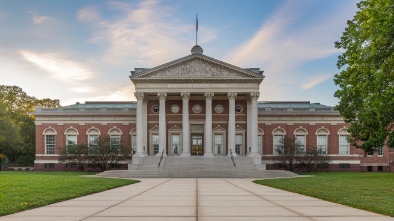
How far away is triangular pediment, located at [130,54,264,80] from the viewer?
49.6 meters

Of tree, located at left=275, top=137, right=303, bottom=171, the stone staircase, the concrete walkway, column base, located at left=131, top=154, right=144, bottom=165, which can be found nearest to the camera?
the concrete walkway

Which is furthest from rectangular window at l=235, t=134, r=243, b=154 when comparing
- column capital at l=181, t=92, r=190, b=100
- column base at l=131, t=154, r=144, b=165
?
column base at l=131, t=154, r=144, b=165

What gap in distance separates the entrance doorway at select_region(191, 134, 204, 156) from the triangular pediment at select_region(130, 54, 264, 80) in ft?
31.4

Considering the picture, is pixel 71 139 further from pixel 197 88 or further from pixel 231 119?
pixel 231 119

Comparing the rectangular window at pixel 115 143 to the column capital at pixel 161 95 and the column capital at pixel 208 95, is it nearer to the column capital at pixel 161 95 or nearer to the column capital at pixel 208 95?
the column capital at pixel 161 95

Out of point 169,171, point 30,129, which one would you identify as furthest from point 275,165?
point 30,129

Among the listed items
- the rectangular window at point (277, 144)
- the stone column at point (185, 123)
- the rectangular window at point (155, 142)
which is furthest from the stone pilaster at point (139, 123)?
the rectangular window at point (277, 144)

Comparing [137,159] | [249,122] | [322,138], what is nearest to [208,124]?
[249,122]

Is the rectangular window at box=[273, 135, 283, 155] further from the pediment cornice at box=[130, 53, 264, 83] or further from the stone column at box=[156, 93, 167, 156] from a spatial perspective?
the stone column at box=[156, 93, 167, 156]

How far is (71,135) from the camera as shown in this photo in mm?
56875

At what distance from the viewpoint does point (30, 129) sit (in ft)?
219

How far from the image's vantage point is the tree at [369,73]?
81.6ft

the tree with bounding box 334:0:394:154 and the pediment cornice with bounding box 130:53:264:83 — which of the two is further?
the pediment cornice with bounding box 130:53:264:83

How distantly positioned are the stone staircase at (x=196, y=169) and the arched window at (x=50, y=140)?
50.5 ft
